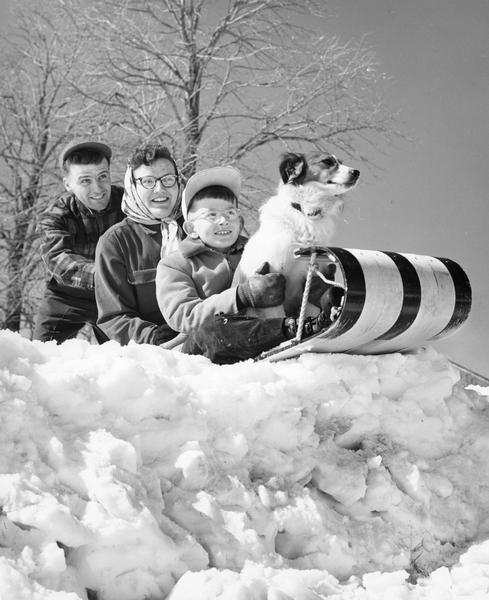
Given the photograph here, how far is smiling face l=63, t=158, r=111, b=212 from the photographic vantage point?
17.9 feet

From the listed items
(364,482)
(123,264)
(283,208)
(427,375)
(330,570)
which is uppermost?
(283,208)

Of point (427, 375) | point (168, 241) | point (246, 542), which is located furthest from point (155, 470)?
point (168, 241)

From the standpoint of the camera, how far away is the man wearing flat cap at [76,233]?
18.0 feet

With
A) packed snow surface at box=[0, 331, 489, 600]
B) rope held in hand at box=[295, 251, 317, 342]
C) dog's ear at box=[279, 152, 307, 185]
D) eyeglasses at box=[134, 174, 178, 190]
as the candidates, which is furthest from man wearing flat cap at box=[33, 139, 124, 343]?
packed snow surface at box=[0, 331, 489, 600]

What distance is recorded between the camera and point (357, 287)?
10.6 ft

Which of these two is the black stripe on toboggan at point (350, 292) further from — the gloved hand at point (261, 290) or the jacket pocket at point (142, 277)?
the jacket pocket at point (142, 277)

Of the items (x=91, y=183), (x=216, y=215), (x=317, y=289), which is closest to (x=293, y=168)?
(x=216, y=215)

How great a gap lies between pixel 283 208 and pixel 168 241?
96 cm

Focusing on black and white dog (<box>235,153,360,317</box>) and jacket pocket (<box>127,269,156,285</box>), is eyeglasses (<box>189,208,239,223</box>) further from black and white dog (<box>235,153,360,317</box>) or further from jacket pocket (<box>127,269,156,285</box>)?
jacket pocket (<box>127,269,156,285</box>)

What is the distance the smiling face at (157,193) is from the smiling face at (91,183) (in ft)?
2.89

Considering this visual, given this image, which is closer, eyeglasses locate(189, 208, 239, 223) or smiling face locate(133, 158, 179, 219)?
eyeglasses locate(189, 208, 239, 223)

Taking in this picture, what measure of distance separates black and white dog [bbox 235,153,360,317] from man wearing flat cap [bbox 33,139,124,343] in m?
2.06

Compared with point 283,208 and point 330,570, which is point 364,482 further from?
point 283,208

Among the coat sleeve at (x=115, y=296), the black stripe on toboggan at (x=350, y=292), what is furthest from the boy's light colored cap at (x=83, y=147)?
the black stripe on toboggan at (x=350, y=292)
